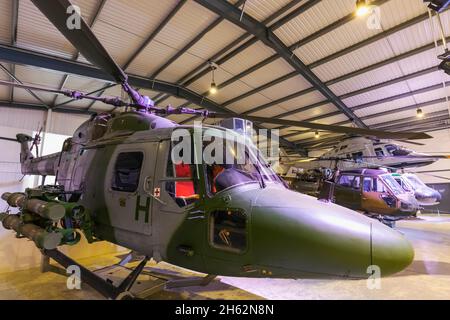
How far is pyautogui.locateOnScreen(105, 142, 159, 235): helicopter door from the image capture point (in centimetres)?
284

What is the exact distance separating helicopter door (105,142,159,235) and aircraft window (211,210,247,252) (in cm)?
78

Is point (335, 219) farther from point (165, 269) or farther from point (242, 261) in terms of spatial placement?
point (165, 269)

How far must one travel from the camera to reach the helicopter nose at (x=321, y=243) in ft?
6.43

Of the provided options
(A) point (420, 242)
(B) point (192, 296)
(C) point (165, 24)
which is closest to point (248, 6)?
(C) point (165, 24)

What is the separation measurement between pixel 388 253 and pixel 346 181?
27.0 feet

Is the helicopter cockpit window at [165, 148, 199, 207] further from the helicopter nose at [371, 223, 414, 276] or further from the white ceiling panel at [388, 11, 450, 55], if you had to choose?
the white ceiling panel at [388, 11, 450, 55]

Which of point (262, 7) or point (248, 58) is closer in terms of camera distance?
point (262, 7)

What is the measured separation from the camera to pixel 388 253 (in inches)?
77.2

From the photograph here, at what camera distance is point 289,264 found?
2111 mm

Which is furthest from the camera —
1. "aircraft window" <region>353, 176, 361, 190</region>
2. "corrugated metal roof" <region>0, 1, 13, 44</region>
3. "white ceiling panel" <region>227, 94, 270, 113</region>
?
"white ceiling panel" <region>227, 94, 270, 113</region>

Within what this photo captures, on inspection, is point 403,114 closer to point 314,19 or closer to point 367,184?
point 367,184

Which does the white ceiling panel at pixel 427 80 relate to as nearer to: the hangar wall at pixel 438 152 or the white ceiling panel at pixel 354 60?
the white ceiling panel at pixel 354 60

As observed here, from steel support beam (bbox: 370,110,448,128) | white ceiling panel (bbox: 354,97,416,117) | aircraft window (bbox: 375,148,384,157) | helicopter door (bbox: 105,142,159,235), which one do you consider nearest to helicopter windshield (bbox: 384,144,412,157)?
aircraft window (bbox: 375,148,384,157)

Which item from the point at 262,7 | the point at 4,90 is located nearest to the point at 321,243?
the point at 262,7
